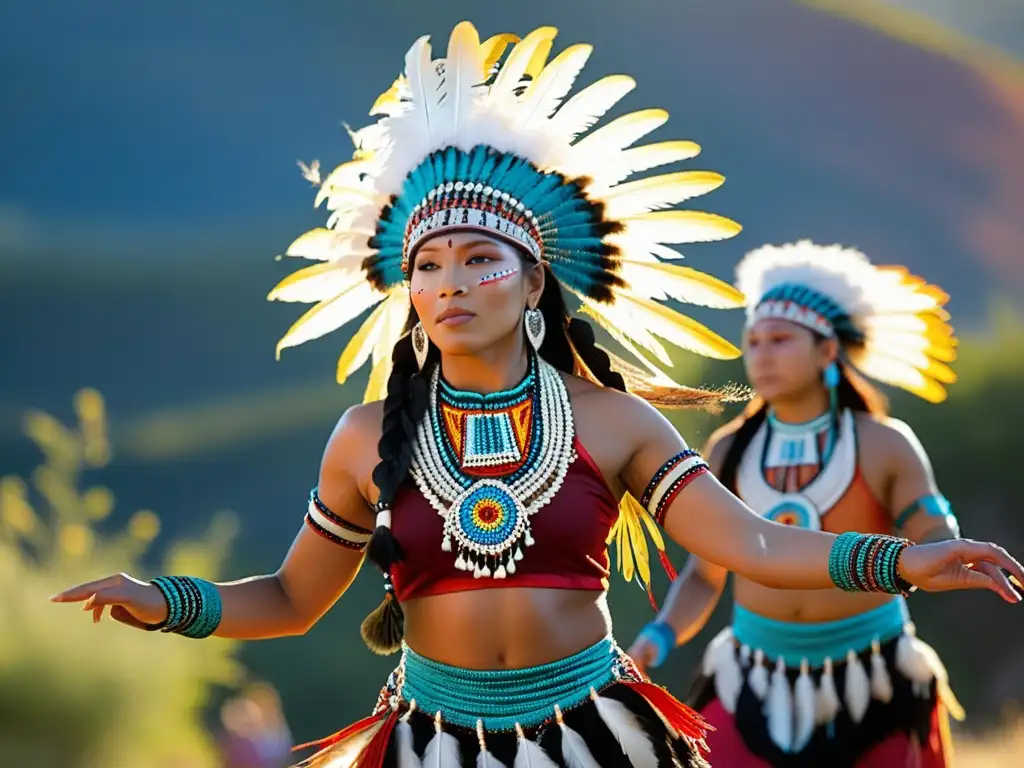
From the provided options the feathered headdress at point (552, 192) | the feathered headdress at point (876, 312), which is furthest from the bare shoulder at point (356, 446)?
the feathered headdress at point (876, 312)

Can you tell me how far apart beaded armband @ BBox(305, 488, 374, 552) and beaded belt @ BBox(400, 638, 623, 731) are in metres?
0.41

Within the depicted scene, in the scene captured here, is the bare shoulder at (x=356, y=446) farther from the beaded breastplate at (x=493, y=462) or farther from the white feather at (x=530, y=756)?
the white feather at (x=530, y=756)

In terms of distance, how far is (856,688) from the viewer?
18.0 feet

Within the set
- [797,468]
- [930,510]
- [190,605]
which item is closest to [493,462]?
[190,605]

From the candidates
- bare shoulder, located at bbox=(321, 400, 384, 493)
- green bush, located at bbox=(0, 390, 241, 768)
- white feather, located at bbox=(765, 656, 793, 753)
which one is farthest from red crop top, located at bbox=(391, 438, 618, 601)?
green bush, located at bbox=(0, 390, 241, 768)

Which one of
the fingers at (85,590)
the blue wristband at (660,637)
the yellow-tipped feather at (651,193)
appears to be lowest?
the blue wristband at (660,637)

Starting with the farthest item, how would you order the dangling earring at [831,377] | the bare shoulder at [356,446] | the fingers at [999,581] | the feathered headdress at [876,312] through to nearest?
the feathered headdress at [876,312] < the dangling earring at [831,377] < the bare shoulder at [356,446] < the fingers at [999,581]

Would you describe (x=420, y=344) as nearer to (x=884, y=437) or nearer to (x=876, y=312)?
(x=884, y=437)

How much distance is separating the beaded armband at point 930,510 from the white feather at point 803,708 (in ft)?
2.02

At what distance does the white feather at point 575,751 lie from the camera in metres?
3.44

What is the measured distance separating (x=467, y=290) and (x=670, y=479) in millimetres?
640

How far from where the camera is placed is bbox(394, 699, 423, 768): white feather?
3.52 m

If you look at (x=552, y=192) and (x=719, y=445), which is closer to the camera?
(x=552, y=192)

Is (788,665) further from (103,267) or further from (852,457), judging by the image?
(103,267)
